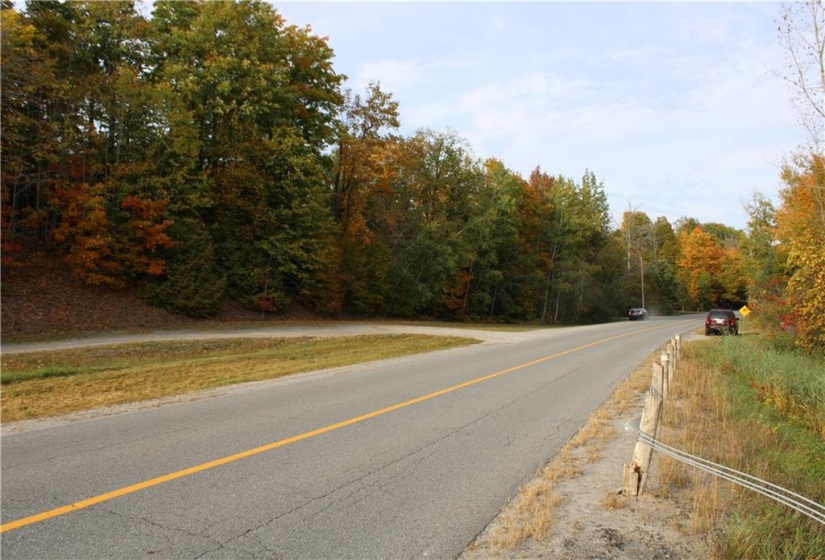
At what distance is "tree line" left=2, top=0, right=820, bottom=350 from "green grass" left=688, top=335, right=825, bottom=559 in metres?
11.7

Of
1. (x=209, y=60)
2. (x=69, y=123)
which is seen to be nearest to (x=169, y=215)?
(x=69, y=123)

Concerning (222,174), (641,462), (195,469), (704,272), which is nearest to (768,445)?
(641,462)

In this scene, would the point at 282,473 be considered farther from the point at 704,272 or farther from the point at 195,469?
the point at 704,272

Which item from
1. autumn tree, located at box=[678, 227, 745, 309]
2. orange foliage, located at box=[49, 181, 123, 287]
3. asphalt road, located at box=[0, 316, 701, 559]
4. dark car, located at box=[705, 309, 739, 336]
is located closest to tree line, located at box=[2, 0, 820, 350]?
orange foliage, located at box=[49, 181, 123, 287]

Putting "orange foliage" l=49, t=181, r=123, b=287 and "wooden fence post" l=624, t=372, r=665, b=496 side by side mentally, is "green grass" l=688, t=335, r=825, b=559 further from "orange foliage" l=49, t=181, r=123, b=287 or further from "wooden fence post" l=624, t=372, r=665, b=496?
"orange foliage" l=49, t=181, r=123, b=287

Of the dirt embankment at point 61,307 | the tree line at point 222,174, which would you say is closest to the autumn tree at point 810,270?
the tree line at point 222,174

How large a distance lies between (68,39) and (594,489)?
30.7 metres

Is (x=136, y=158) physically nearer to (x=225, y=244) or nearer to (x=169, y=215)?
(x=169, y=215)

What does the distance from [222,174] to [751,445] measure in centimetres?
2819

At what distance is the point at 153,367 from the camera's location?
43.1 feet

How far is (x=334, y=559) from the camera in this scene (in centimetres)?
363

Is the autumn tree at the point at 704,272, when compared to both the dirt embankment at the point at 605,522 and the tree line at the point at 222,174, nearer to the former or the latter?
the tree line at the point at 222,174

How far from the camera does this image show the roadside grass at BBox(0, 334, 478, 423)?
30.0ft

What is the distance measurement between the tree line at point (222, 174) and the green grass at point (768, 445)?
38.4 ft
